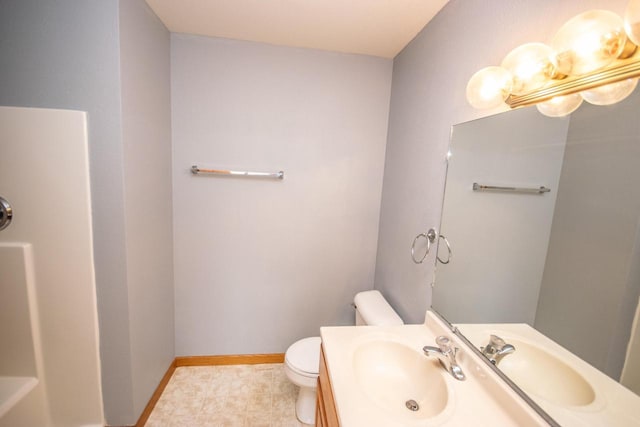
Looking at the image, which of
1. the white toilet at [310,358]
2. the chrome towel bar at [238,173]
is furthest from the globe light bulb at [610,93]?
the chrome towel bar at [238,173]

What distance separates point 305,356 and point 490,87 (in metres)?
1.67

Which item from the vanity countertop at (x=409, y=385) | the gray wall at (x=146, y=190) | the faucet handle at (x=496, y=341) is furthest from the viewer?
the gray wall at (x=146, y=190)

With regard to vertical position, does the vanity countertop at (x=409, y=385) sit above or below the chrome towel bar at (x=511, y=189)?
below

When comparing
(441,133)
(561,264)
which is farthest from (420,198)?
(561,264)

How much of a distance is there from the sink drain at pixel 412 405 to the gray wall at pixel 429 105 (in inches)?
18.2

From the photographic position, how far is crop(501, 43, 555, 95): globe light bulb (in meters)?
0.74

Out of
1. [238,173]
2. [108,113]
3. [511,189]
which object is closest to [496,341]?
[511,189]

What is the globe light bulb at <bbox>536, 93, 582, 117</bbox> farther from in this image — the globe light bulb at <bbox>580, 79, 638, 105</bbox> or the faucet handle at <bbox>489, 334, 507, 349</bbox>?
the faucet handle at <bbox>489, 334, 507, 349</bbox>

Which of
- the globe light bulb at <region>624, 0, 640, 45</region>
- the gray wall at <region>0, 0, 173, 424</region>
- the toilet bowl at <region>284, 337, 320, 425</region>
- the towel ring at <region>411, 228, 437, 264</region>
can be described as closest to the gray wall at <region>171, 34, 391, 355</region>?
the gray wall at <region>0, 0, 173, 424</region>

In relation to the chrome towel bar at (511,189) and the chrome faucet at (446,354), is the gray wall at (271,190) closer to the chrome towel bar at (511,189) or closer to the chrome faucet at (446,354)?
the chrome towel bar at (511,189)

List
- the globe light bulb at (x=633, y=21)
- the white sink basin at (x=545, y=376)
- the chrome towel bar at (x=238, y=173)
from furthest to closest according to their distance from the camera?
the chrome towel bar at (x=238, y=173)
the white sink basin at (x=545, y=376)
the globe light bulb at (x=633, y=21)

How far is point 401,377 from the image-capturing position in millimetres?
1076

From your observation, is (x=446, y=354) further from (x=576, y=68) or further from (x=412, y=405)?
(x=576, y=68)

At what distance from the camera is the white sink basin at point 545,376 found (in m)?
0.68
